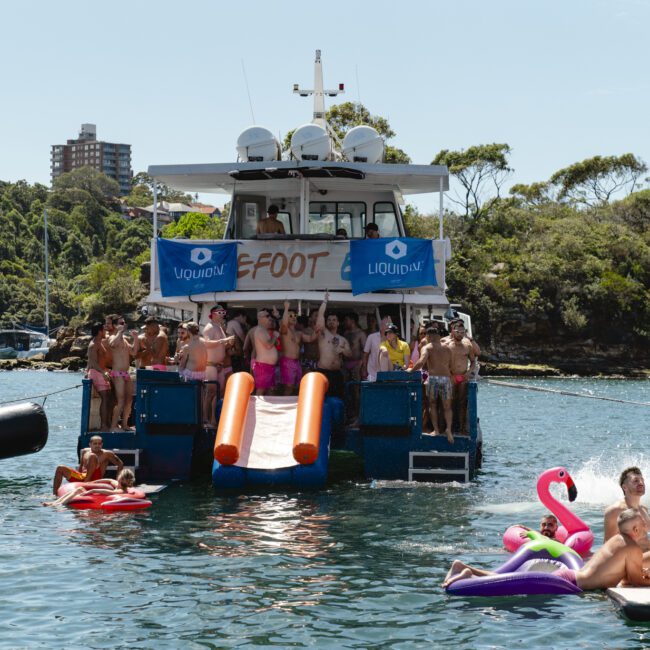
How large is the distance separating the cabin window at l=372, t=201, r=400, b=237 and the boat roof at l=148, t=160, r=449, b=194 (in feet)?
1.15

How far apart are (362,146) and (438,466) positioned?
6603 mm

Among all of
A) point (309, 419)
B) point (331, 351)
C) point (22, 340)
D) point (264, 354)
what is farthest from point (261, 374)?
point (22, 340)

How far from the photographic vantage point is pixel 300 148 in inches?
750

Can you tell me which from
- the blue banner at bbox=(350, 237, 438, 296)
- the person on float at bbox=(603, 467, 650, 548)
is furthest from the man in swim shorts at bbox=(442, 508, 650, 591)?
the blue banner at bbox=(350, 237, 438, 296)

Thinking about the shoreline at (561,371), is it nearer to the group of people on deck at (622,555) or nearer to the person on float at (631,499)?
the person on float at (631,499)

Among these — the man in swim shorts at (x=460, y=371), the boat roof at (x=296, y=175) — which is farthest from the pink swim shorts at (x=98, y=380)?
the man in swim shorts at (x=460, y=371)

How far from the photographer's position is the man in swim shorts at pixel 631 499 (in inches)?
397

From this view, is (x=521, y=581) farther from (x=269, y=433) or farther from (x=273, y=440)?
(x=269, y=433)

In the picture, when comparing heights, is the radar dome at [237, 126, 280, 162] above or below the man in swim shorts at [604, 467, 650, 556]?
above

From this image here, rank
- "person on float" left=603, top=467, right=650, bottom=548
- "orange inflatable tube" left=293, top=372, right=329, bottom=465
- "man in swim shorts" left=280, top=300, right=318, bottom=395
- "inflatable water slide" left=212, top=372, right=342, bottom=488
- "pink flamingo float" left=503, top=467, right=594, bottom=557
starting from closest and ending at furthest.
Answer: "person on float" left=603, top=467, right=650, bottom=548, "pink flamingo float" left=503, top=467, right=594, bottom=557, "orange inflatable tube" left=293, top=372, right=329, bottom=465, "inflatable water slide" left=212, top=372, right=342, bottom=488, "man in swim shorts" left=280, top=300, right=318, bottom=395

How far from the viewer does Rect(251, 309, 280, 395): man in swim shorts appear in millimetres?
16562

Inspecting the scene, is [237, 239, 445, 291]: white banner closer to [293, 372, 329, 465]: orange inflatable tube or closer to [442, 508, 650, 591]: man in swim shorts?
[293, 372, 329, 465]: orange inflatable tube

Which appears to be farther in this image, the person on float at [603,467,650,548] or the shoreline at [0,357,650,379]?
the shoreline at [0,357,650,379]

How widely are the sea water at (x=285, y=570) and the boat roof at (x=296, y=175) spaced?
5.60m
